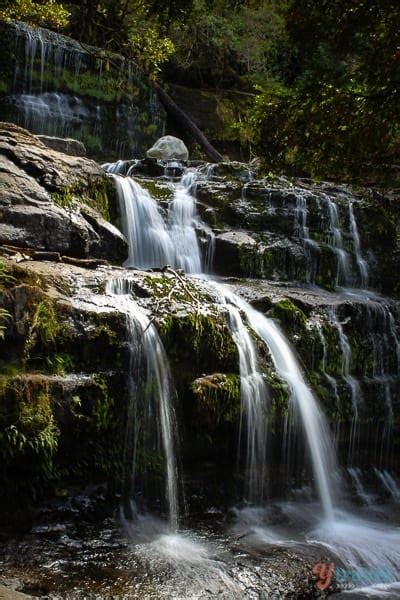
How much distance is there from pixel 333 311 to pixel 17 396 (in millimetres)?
5647

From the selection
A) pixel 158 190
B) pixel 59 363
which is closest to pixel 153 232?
pixel 158 190

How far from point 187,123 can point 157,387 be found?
15.4m

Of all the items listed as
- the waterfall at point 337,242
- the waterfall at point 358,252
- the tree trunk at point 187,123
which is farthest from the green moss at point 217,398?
the tree trunk at point 187,123

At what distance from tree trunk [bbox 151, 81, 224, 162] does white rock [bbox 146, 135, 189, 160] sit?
324 centimetres

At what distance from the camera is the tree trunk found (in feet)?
65.3

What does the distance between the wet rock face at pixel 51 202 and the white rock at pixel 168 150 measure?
6.38m

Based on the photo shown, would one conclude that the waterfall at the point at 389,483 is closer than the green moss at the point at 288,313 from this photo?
Yes

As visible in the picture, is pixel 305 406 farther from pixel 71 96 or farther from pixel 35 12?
pixel 71 96

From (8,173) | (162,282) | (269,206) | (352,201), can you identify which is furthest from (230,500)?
(352,201)

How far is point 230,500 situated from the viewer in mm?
6797

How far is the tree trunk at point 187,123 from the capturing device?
19891 mm

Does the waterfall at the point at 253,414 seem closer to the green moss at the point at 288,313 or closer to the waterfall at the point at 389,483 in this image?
the green moss at the point at 288,313

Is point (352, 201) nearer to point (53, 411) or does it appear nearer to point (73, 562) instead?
point (53, 411)

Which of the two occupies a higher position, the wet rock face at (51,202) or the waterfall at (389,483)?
the wet rock face at (51,202)
